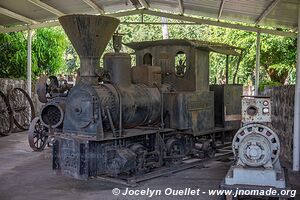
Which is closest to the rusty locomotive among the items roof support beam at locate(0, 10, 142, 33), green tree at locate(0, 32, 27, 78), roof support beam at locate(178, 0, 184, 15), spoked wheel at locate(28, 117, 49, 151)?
spoked wheel at locate(28, 117, 49, 151)

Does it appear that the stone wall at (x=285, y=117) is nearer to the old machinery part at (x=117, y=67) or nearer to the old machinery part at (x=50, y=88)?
the old machinery part at (x=117, y=67)

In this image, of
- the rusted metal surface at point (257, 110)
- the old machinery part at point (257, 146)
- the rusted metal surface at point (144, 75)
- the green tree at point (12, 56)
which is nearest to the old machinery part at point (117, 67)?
the rusted metal surface at point (144, 75)

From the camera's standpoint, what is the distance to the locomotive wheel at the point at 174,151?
27.4ft

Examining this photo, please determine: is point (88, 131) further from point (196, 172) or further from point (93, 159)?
point (196, 172)

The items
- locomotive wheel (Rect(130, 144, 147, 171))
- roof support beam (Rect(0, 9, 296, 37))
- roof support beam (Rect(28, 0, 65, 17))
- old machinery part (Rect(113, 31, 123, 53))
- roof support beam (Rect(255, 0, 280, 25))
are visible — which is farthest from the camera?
roof support beam (Rect(0, 9, 296, 37))

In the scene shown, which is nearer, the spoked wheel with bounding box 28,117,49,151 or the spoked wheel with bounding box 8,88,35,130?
the spoked wheel with bounding box 28,117,49,151

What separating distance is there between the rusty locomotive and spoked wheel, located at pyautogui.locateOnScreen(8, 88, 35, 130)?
6265 millimetres

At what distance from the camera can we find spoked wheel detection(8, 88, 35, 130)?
14.2 metres

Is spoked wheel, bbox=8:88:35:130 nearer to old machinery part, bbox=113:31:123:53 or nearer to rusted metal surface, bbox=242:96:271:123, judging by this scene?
old machinery part, bbox=113:31:123:53

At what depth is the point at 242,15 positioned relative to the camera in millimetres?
12164

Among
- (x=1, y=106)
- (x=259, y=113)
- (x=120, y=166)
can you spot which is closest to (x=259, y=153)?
(x=259, y=113)

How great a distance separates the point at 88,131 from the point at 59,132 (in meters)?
0.86

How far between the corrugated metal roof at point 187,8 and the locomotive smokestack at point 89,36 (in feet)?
15.0

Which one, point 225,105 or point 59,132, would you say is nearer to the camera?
point 59,132
